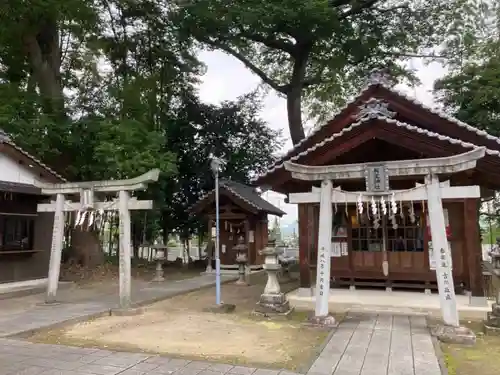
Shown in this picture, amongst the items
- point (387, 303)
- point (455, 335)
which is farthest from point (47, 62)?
point (455, 335)

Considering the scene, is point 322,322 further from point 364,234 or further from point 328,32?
point 328,32

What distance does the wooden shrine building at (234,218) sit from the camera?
1850 cm

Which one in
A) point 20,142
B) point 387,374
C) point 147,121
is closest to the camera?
point 387,374

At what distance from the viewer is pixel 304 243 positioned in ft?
34.8

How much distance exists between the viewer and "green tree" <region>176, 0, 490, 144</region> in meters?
17.2

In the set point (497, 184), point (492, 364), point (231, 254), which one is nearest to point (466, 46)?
point (497, 184)

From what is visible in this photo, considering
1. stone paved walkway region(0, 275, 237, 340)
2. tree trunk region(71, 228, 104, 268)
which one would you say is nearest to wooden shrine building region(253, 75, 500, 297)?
stone paved walkway region(0, 275, 237, 340)

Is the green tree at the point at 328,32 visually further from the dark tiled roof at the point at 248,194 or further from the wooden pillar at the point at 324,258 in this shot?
the wooden pillar at the point at 324,258

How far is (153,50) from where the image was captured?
834 inches

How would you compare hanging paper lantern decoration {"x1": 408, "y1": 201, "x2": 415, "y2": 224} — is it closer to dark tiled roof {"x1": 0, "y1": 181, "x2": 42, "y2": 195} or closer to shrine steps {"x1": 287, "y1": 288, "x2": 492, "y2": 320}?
shrine steps {"x1": 287, "y1": 288, "x2": 492, "y2": 320}

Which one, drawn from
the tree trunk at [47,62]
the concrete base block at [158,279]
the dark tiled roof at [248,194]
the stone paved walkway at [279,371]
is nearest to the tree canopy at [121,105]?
the tree trunk at [47,62]

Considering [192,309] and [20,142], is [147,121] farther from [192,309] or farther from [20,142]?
[192,309]

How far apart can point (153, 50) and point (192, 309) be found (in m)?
15.4

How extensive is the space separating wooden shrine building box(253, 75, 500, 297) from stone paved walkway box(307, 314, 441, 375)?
1.80 metres
